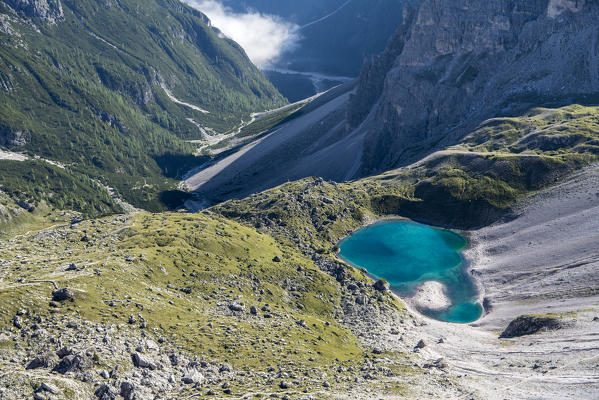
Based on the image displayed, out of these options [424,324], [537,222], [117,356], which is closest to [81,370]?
[117,356]

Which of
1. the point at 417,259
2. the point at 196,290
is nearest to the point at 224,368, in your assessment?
the point at 196,290

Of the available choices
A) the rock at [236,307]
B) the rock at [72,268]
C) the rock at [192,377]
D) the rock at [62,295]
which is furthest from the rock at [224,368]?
the rock at [72,268]

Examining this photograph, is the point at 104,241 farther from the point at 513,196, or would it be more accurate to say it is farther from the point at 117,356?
the point at 513,196

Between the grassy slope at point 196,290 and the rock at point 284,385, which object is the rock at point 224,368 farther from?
the rock at point 284,385

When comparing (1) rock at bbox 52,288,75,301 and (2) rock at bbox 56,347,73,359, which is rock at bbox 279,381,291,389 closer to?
(2) rock at bbox 56,347,73,359

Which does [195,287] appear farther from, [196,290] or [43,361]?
[43,361]

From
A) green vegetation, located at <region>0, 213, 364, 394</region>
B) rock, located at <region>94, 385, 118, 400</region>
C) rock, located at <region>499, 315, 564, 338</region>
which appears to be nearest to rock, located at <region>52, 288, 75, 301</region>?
green vegetation, located at <region>0, 213, 364, 394</region>
